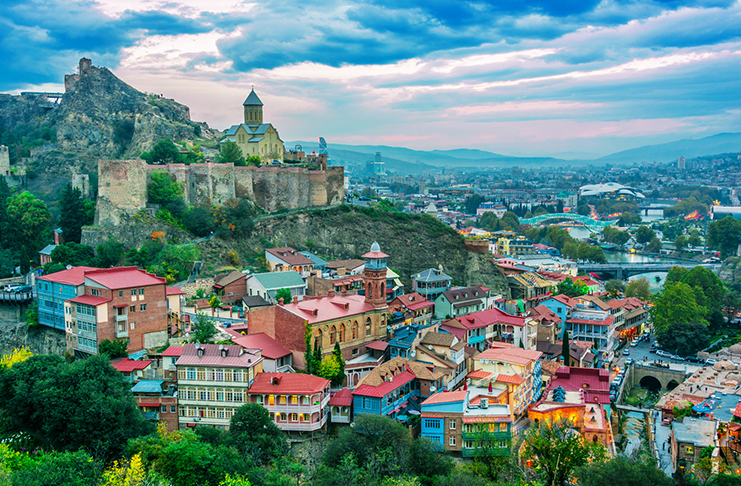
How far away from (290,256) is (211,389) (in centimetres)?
1967

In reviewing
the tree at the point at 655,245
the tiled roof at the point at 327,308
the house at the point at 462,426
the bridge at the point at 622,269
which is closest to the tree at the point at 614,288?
the bridge at the point at 622,269

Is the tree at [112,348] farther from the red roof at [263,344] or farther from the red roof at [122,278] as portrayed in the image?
the red roof at [263,344]

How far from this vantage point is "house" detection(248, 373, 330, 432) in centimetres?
2819

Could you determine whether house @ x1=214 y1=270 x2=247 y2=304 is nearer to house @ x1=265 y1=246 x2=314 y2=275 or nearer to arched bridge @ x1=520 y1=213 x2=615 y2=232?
house @ x1=265 y1=246 x2=314 y2=275

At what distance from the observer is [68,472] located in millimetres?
20781

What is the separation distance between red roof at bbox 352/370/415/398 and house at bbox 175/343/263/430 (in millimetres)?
5222

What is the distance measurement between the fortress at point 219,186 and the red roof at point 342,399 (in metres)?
24.2

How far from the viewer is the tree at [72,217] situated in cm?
4681

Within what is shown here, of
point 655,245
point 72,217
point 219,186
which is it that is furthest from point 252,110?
point 655,245

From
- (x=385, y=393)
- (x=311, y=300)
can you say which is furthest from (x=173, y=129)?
(x=385, y=393)

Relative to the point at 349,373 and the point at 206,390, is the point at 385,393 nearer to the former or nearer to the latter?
the point at 349,373

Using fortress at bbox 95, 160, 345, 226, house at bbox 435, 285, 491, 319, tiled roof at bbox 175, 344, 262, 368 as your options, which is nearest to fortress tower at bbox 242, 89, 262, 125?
fortress at bbox 95, 160, 345, 226

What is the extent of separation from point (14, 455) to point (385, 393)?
49.4ft

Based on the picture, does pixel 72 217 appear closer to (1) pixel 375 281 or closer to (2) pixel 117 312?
(2) pixel 117 312
